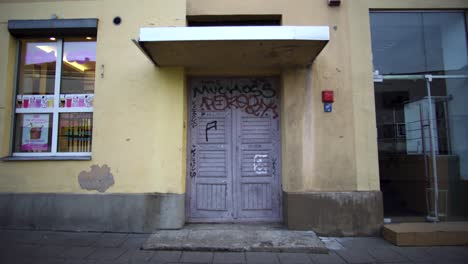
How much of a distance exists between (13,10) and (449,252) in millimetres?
8627

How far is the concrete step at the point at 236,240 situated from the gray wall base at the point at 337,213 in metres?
0.25

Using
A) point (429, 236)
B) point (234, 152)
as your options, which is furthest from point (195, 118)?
point (429, 236)

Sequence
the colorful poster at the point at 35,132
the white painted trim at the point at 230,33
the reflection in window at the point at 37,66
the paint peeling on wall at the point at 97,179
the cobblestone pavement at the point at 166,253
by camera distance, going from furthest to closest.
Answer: the reflection in window at the point at 37,66 → the colorful poster at the point at 35,132 → the paint peeling on wall at the point at 97,179 → the white painted trim at the point at 230,33 → the cobblestone pavement at the point at 166,253

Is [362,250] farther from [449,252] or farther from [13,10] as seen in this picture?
[13,10]

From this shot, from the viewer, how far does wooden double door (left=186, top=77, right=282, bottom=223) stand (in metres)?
5.74

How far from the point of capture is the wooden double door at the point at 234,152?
5742 mm

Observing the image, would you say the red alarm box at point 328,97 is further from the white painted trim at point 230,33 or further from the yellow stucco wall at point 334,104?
the white painted trim at point 230,33

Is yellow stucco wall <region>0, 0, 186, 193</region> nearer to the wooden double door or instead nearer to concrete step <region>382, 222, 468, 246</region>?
the wooden double door

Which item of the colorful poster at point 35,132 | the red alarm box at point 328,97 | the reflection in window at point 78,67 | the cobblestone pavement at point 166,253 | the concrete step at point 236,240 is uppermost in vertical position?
the reflection in window at point 78,67

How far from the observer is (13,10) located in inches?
→ 224

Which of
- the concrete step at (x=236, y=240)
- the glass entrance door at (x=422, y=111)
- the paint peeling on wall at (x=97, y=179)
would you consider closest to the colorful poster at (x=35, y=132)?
the paint peeling on wall at (x=97, y=179)

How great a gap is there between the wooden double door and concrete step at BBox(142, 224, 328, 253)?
427 millimetres

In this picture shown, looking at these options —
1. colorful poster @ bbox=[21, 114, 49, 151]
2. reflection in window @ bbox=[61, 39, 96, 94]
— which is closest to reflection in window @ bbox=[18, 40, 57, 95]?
reflection in window @ bbox=[61, 39, 96, 94]

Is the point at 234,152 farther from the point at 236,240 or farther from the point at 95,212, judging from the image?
the point at 95,212
